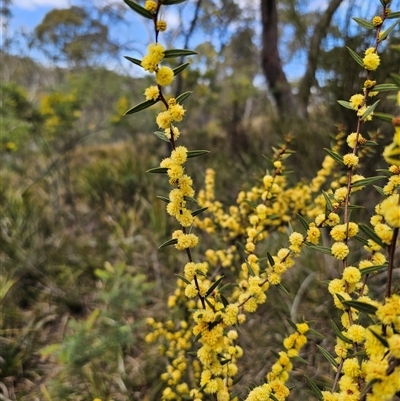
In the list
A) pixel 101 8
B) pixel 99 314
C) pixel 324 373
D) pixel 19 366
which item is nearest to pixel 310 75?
pixel 324 373

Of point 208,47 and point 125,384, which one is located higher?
point 208,47

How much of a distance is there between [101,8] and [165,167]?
9.29 meters

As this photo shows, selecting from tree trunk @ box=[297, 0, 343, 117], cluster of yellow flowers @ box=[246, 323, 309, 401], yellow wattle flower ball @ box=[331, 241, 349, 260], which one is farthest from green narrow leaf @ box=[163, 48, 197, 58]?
tree trunk @ box=[297, 0, 343, 117]

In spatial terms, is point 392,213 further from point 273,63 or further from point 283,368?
point 273,63

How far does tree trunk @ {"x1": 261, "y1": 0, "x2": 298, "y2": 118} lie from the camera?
454 centimetres

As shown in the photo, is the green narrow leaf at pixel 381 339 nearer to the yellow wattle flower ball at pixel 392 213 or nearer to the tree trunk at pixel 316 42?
the yellow wattle flower ball at pixel 392 213

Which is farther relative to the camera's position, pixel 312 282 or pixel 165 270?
pixel 165 270

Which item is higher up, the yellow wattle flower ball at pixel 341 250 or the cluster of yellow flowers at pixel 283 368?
the yellow wattle flower ball at pixel 341 250

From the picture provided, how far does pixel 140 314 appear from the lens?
2.46m

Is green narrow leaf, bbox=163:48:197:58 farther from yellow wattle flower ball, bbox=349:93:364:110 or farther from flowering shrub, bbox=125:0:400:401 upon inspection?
yellow wattle flower ball, bbox=349:93:364:110

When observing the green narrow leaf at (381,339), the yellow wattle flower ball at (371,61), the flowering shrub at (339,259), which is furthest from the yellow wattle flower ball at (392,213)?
the yellow wattle flower ball at (371,61)

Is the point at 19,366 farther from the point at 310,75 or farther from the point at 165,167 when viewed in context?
the point at 310,75

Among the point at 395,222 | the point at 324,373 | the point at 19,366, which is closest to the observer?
the point at 395,222

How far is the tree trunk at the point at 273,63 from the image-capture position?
4.54 m
